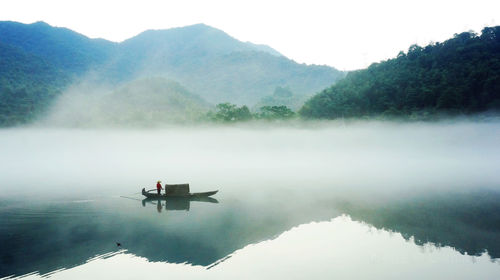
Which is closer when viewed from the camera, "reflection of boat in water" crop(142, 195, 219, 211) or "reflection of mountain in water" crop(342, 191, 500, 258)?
"reflection of mountain in water" crop(342, 191, 500, 258)

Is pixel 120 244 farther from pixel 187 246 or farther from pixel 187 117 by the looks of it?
pixel 187 117

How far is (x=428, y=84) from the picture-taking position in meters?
61.0

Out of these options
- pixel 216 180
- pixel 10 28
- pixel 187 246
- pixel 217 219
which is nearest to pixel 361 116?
pixel 216 180

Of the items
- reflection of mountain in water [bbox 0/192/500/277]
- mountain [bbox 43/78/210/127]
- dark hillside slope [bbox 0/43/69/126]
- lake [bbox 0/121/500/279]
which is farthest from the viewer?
mountain [bbox 43/78/210/127]

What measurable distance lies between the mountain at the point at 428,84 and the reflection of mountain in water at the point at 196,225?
Answer: 3722 cm

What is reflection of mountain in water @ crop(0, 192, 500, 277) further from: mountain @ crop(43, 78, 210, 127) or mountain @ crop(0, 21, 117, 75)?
mountain @ crop(0, 21, 117, 75)

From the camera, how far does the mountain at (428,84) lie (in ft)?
181

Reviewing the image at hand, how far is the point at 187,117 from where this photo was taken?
102m

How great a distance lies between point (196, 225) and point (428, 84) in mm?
57856

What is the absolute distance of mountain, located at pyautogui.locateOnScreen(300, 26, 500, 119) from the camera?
55.3 m

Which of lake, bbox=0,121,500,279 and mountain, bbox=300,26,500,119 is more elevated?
mountain, bbox=300,26,500,119

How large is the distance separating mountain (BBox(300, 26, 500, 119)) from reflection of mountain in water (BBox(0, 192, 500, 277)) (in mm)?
37216

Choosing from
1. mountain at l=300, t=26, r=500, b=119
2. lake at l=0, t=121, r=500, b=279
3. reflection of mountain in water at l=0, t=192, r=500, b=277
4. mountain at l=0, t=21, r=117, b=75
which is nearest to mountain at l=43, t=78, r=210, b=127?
mountain at l=0, t=21, r=117, b=75

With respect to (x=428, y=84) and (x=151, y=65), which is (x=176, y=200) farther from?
(x=151, y=65)
